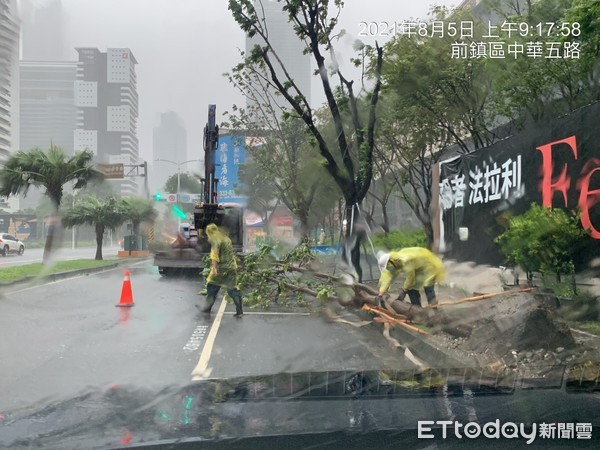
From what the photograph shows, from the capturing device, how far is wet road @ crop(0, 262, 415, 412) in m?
5.82

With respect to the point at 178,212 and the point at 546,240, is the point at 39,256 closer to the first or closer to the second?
the point at 178,212

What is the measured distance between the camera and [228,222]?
734 inches

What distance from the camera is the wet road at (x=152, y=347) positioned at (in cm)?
582

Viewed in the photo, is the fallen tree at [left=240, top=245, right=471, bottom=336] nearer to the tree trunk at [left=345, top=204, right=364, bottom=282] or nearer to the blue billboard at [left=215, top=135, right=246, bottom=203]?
the tree trunk at [left=345, top=204, right=364, bottom=282]

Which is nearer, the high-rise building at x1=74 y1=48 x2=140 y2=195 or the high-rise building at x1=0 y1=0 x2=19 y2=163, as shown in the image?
the high-rise building at x1=0 y1=0 x2=19 y2=163

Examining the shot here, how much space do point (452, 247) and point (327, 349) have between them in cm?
404

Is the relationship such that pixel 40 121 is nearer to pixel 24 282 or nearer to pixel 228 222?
pixel 24 282

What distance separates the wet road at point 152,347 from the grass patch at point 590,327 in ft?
7.48

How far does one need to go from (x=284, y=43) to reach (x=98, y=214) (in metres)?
7.32

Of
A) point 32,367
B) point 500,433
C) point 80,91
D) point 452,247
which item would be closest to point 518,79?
point 452,247

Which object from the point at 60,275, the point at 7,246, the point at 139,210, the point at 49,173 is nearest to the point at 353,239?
the point at 49,173

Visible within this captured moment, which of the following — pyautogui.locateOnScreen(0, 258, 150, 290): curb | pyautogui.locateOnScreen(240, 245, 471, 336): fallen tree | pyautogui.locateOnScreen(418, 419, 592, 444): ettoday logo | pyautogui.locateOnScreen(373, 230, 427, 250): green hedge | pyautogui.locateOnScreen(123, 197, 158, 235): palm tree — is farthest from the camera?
pyautogui.locateOnScreen(123, 197, 158, 235): palm tree

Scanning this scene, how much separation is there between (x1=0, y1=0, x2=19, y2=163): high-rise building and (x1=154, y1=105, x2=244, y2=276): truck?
7480 mm

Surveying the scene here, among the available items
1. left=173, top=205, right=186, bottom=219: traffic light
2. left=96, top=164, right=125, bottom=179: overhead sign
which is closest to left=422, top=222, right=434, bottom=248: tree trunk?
left=96, top=164, right=125, bottom=179: overhead sign
